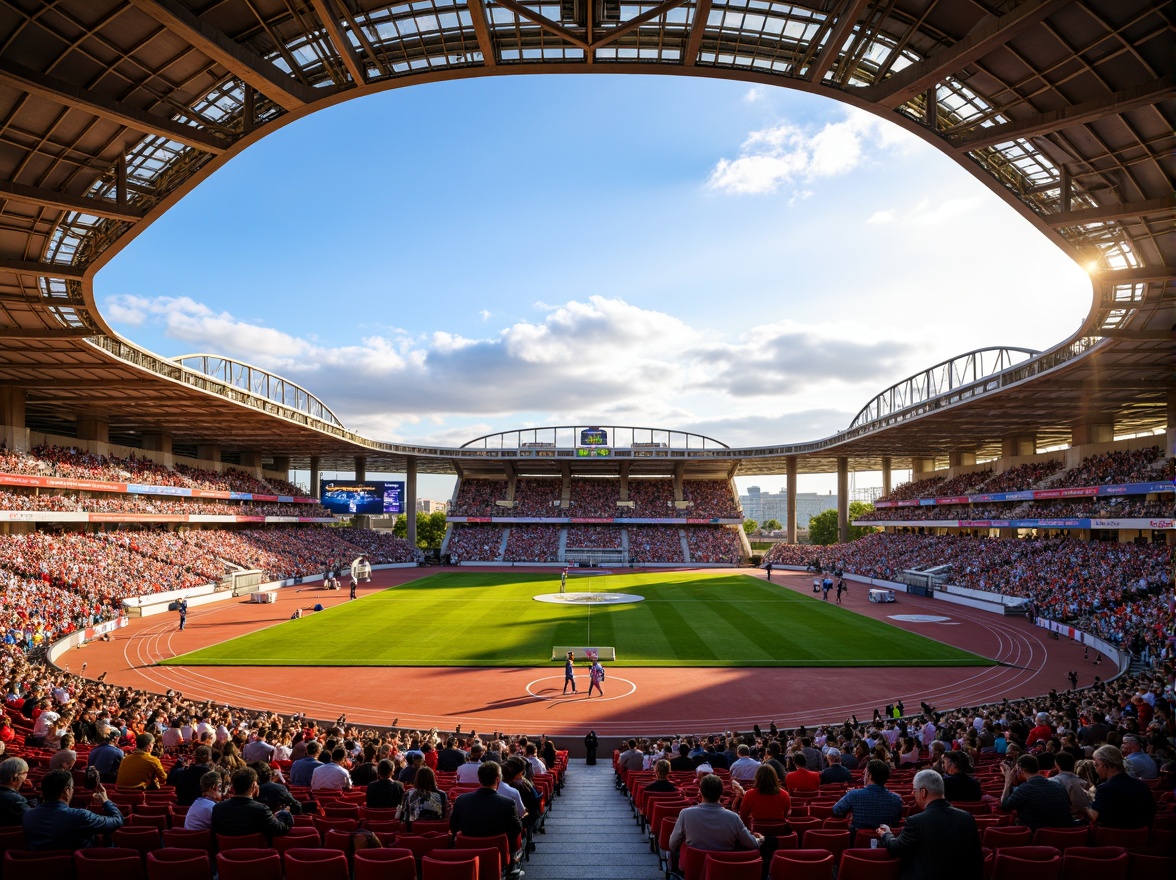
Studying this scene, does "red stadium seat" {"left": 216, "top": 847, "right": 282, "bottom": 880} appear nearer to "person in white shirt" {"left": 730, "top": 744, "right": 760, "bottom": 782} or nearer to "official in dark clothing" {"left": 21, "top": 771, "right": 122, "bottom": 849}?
"official in dark clothing" {"left": 21, "top": 771, "right": 122, "bottom": 849}

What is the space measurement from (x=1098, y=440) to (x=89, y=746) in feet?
214

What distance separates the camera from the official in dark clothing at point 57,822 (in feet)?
20.0

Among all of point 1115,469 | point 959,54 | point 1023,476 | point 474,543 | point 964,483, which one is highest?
point 959,54

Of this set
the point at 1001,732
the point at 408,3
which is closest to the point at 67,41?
the point at 408,3

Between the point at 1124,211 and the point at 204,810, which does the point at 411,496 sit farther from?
the point at 204,810

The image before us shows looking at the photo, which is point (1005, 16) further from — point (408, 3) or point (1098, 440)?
point (1098, 440)

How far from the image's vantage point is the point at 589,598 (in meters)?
49.6

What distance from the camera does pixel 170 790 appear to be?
909cm

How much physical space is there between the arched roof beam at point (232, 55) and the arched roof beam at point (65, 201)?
6991 mm

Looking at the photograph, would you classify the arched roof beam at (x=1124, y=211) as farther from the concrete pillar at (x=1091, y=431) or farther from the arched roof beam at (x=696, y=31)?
the concrete pillar at (x=1091, y=431)

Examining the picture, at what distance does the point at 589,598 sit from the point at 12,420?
131ft

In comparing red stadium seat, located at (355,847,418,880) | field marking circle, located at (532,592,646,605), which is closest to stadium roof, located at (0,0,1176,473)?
red stadium seat, located at (355,847,418,880)

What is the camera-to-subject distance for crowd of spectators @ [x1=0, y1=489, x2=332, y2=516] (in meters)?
41.2

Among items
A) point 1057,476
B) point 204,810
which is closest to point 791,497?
point 1057,476
